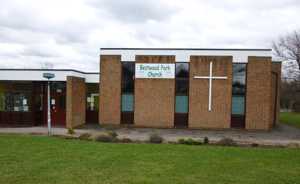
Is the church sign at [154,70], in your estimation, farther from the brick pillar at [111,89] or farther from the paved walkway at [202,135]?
the paved walkway at [202,135]

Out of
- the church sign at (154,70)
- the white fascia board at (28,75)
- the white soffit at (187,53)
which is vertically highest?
the white soffit at (187,53)

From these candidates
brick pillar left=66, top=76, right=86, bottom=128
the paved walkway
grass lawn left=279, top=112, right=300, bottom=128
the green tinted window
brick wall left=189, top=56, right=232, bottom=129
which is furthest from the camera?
grass lawn left=279, top=112, right=300, bottom=128

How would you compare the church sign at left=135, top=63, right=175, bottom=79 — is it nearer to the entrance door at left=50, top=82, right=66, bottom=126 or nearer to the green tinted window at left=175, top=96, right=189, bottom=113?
the green tinted window at left=175, top=96, right=189, bottom=113

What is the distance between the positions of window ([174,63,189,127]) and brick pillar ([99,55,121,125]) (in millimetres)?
3952

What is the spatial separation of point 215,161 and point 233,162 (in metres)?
0.51

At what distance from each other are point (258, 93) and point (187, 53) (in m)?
5.31

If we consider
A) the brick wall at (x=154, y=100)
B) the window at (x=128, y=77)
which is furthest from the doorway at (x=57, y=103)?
the brick wall at (x=154, y=100)

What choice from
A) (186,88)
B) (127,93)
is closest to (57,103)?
(127,93)

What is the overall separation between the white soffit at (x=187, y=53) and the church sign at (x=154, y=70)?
27.3 inches

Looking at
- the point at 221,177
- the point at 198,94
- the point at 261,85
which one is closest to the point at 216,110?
the point at 198,94

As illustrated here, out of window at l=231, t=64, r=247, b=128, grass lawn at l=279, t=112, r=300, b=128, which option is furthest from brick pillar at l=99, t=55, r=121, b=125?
grass lawn at l=279, t=112, r=300, b=128

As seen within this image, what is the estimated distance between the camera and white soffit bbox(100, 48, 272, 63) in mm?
19312

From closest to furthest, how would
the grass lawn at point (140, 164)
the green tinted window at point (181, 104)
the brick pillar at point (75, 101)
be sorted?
the grass lawn at point (140, 164), the brick pillar at point (75, 101), the green tinted window at point (181, 104)

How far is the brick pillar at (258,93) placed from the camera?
19.2 meters
